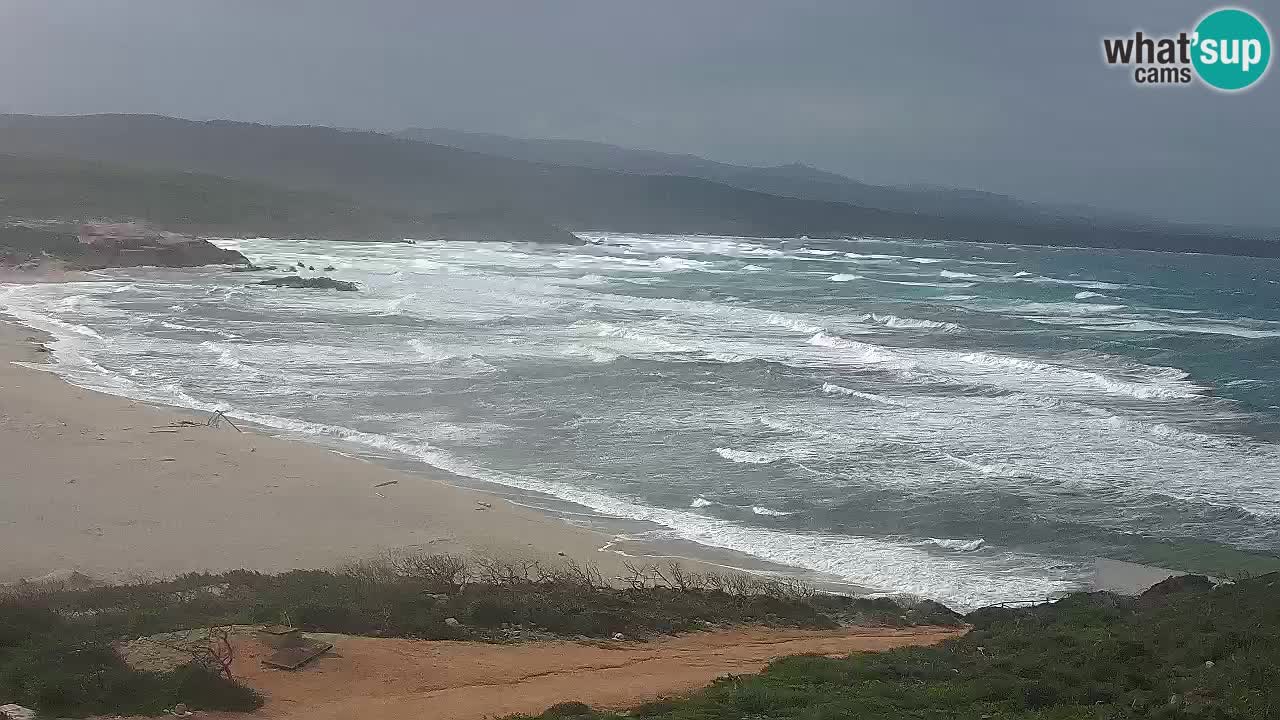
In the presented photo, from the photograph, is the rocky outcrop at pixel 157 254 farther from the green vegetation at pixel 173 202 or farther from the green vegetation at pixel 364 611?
the green vegetation at pixel 364 611

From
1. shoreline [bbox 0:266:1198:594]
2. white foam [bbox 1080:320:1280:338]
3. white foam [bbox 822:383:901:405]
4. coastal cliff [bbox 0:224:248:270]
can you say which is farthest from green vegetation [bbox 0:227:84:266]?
white foam [bbox 1080:320:1280:338]

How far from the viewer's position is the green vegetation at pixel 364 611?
8.21 meters

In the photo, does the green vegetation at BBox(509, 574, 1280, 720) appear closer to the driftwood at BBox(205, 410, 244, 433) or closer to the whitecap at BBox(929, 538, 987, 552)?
the whitecap at BBox(929, 538, 987, 552)

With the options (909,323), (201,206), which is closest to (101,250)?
(201,206)

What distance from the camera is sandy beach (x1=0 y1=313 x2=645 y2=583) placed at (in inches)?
535

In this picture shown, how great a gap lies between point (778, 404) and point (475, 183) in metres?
121

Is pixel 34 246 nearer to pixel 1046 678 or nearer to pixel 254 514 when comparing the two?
pixel 254 514

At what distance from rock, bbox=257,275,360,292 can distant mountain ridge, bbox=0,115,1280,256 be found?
7027cm

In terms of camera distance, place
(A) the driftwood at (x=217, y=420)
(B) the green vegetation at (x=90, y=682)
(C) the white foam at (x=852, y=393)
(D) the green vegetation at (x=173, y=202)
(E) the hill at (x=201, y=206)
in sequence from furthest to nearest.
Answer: (E) the hill at (x=201, y=206)
(D) the green vegetation at (x=173, y=202)
(C) the white foam at (x=852, y=393)
(A) the driftwood at (x=217, y=420)
(B) the green vegetation at (x=90, y=682)

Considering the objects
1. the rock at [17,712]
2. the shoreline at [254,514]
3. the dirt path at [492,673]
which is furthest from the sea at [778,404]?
the rock at [17,712]

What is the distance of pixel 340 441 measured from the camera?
802 inches

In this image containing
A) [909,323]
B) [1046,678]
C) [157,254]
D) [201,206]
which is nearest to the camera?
[1046,678]

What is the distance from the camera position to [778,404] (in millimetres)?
25312

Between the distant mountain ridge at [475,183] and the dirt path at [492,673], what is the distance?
110879mm
